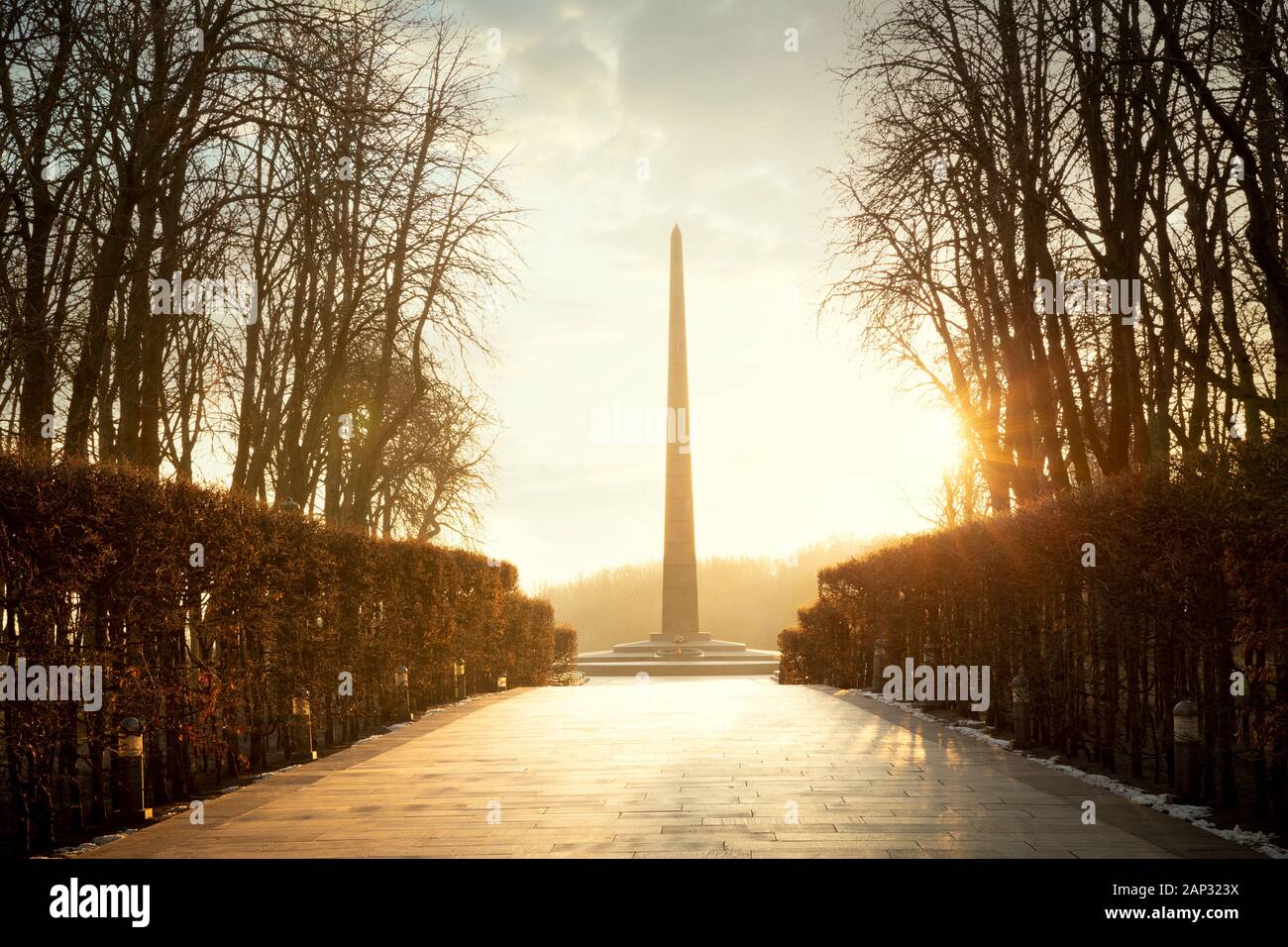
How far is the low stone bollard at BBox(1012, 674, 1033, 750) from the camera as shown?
10.5 meters

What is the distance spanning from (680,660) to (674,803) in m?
31.1

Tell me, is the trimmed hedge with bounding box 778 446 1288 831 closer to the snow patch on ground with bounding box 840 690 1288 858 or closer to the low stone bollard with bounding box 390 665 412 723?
the snow patch on ground with bounding box 840 690 1288 858

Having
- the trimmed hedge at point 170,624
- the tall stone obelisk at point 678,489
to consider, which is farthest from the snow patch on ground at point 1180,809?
the tall stone obelisk at point 678,489

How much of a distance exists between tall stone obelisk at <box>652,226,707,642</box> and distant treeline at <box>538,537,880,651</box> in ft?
54.8

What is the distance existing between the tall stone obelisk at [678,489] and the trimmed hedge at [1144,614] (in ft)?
86.2

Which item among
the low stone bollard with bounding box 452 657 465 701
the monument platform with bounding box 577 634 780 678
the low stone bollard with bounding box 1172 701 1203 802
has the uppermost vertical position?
the low stone bollard with bounding box 1172 701 1203 802

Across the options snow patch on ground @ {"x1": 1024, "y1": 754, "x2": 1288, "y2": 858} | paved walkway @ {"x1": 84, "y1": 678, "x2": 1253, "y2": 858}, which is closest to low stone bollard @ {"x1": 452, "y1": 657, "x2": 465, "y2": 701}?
paved walkway @ {"x1": 84, "y1": 678, "x2": 1253, "y2": 858}

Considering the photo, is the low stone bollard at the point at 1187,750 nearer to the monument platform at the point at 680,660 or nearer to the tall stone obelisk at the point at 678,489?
the monument platform at the point at 680,660

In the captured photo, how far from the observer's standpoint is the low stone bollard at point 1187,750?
24.5 feet

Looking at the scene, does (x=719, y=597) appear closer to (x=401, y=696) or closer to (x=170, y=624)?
(x=401, y=696)

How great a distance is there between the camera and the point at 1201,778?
7.66 metres

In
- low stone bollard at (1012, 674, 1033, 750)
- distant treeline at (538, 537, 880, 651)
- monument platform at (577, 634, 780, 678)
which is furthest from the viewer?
distant treeline at (538, 537, 880, 651)
